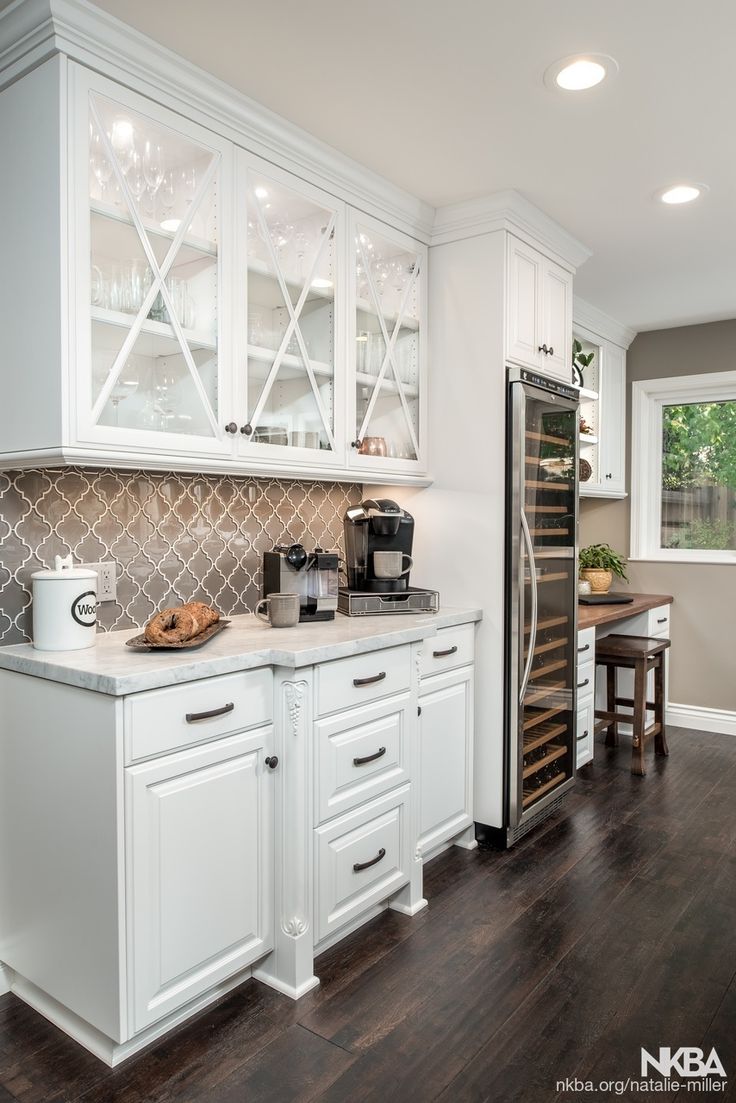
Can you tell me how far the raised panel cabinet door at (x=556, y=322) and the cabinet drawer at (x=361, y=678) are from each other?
153cm

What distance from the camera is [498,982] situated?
2.09 metres

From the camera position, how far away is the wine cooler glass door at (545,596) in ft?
9.75

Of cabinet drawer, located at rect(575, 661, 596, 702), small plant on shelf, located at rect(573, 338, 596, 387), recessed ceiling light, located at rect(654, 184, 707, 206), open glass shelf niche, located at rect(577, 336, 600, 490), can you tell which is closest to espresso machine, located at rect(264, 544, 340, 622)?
cabinet drawer, located at rect(575, 661, 596, 702)

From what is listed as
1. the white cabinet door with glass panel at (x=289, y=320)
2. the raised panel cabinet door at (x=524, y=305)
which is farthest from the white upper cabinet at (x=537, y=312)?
the white cabinet door with glass panel at (x=289, y=320)

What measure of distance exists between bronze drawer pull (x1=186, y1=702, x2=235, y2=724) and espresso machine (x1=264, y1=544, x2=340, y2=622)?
2.13ft

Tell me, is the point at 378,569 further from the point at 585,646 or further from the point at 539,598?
the point at 585,646

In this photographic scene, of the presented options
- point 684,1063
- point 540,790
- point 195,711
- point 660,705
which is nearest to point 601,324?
point 660,705

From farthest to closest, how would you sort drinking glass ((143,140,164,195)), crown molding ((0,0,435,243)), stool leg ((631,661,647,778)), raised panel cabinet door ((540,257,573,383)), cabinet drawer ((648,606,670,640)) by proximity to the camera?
cabinet drawer ((648,606,670,640)) → stool leg ((631,661,647,778)) → raised panel cabinet door ((540,257,573,383)) → drinking glass ((143,140,164,195)) → crown molding ((0,0,435,243))

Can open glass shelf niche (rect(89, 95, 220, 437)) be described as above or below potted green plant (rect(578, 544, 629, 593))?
above

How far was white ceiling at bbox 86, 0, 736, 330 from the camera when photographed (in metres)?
1.88

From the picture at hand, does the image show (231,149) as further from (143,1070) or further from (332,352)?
(143,1070)

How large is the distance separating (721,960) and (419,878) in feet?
3.03

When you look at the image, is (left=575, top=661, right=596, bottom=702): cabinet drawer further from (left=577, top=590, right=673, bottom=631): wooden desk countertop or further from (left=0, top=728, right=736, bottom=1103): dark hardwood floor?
(left=0, top=728, right=736, bottom=1103): dark hardwood floor

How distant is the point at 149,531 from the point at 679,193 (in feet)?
7.73
